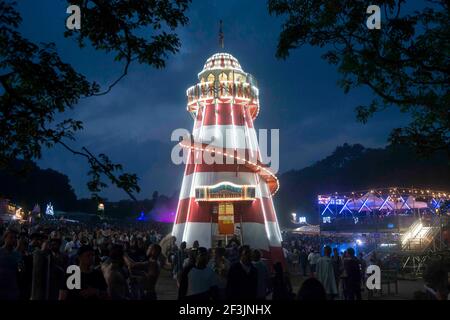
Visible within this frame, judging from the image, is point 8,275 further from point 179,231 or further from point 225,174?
point 179,231

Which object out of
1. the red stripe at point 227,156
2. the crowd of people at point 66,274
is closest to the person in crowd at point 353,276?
the crowd of people at point 66,274

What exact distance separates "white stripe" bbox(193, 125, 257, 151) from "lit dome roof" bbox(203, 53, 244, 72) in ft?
14.2

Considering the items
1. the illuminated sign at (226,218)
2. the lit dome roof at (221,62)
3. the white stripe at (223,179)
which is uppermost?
the lit dome roof at (221,62)

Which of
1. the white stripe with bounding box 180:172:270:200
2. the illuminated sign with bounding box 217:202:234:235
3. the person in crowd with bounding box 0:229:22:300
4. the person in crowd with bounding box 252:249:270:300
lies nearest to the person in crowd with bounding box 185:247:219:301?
the person in crowd with bounding box 252:249:270:300

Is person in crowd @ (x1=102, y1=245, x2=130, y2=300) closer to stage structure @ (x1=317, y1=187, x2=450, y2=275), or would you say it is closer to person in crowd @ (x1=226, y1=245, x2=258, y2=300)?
person in crowd @ (x1=226, y1=245, x2=258, y2=300)

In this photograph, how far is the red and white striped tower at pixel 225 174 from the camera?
2567cm

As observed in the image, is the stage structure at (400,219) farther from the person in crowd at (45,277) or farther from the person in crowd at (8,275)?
the person in crowd at (8,275)

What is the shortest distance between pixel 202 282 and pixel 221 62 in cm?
2345

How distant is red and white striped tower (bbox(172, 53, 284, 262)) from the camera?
25.7 meters

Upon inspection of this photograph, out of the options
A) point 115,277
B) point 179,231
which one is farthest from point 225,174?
point 115,277

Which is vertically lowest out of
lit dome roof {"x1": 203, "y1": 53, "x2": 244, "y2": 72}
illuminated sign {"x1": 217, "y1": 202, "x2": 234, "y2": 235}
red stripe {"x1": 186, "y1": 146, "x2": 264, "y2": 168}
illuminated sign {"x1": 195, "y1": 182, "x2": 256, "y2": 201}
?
illuminated sign {"x1": 217, "y1": 202, "x2": 234, "y2": 235}

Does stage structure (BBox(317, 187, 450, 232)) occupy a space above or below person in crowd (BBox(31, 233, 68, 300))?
above

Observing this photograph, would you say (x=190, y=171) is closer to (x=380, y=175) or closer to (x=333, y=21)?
(x=333, y=21)

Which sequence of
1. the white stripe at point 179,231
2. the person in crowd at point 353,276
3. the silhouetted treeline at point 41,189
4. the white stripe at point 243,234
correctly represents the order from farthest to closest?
the silhouetted treeline at point 41,189, the white stripe at point 179,231, the white stripe at point 243,234, the person in crowd at point 353,276
